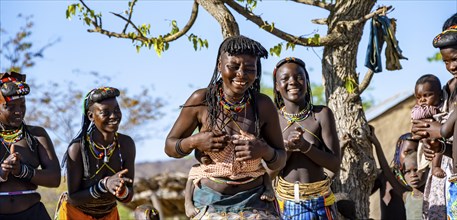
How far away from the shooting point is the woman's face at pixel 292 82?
7.82 meters

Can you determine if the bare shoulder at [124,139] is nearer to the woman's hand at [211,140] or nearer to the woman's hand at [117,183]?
the woman's hand at [117,183]

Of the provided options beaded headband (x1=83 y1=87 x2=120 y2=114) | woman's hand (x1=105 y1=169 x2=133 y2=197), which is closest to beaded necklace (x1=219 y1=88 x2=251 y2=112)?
woman's hand (x1=105 y1=169 x2=133 y2=197)

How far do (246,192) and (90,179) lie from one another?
2172 mm

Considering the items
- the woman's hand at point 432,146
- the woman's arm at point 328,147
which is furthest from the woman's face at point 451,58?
the woman's arm at point 328,147

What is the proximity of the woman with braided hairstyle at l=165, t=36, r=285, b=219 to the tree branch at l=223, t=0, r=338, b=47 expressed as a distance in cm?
370

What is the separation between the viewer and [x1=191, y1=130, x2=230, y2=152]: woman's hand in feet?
18.7

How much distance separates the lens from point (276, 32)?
9898 millimetres

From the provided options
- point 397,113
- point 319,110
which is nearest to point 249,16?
point 319,110

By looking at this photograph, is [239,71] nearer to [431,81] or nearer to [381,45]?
[431,81]

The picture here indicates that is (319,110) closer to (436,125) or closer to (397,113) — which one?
(436,125)

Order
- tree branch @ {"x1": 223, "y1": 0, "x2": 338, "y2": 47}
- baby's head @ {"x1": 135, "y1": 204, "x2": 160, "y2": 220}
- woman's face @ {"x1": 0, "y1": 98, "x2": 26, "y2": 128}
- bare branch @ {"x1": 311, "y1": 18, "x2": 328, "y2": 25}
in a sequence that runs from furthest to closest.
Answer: bare branch @ {"x1": 311, "y1": 18, "x2": 328, "y2": 25}
tree branch @ {"x1": 223, "y1": 0, "x2": 338, "y2": 47}
baby's head @ {"x1": 135, "y1": 204, "x2": 160, "y2": 220}
woman's face @ {"x1": 0, "y1": 98, "x2": 26, "y2": 128}

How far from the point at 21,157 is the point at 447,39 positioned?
3778mm

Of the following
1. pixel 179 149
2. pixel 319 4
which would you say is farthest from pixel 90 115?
pixel 319 4

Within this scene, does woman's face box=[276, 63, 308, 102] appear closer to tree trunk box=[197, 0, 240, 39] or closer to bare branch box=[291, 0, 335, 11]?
tree trunk box=[197, 0, 240, 39]
